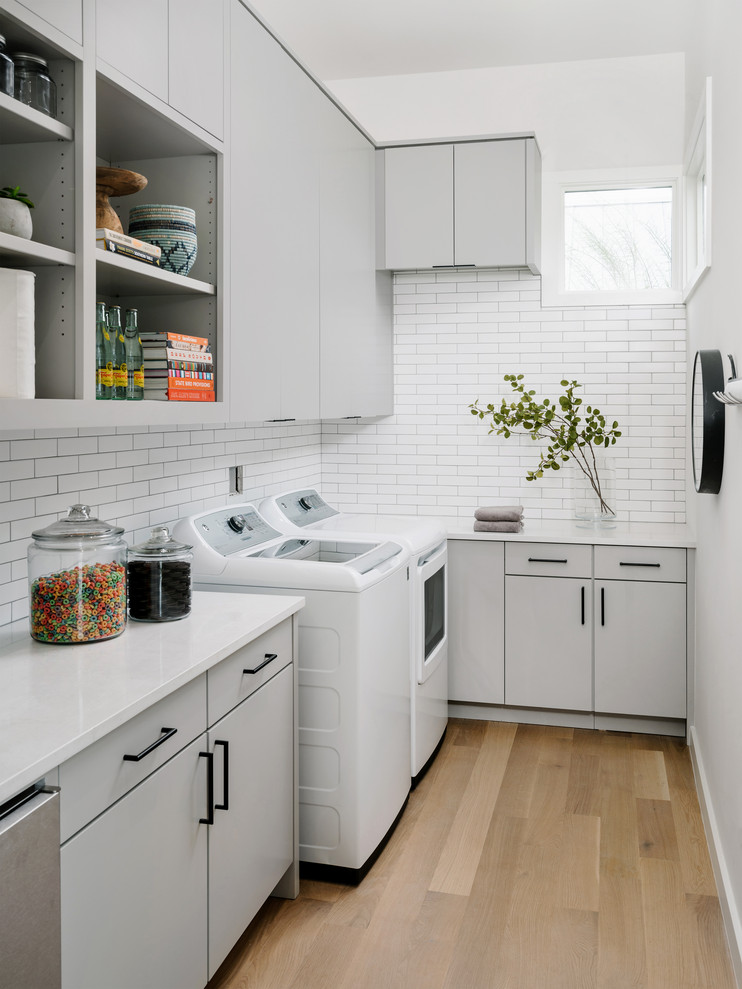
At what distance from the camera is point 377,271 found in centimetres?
437

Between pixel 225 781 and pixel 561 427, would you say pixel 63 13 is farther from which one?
pixel 561 427

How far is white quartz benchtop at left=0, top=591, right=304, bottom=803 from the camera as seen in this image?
1483 mm

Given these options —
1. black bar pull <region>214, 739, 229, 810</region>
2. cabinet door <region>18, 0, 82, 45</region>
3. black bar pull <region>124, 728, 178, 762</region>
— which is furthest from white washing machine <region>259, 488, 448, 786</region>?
cabinet door <region>18, 0, 82, 45</region>

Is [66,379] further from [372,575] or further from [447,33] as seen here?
[447,33]

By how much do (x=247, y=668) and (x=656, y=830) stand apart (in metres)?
1.74

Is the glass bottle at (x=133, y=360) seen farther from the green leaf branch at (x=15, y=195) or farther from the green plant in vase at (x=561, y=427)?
the green plant in vase at (x=561, y=427)

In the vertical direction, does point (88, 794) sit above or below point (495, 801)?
above

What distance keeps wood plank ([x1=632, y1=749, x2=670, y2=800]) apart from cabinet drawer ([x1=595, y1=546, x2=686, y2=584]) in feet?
2.48

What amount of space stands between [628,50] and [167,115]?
284 cm

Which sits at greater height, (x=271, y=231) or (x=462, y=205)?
(x=462, y=205)

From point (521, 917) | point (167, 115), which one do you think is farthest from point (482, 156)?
point (521, 917)

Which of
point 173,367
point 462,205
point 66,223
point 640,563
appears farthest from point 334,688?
point 462,205

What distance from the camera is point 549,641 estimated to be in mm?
4117

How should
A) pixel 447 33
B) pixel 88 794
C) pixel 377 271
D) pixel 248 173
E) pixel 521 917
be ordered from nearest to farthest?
pixel 88 794
pixel 521 917
pixel 248 173
pixel 447 33
pixel 377 271
